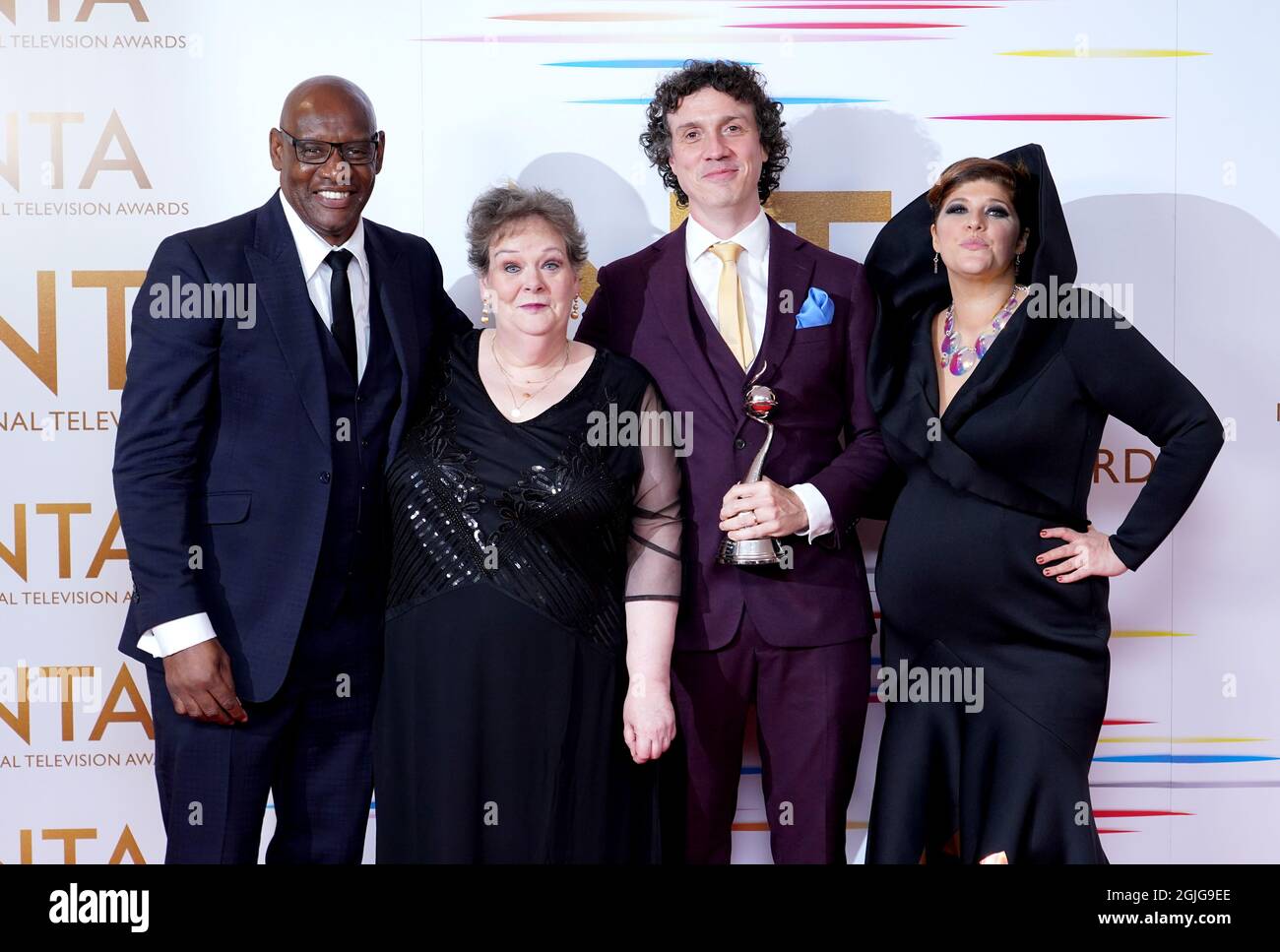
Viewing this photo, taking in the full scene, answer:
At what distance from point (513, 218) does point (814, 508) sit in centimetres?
88


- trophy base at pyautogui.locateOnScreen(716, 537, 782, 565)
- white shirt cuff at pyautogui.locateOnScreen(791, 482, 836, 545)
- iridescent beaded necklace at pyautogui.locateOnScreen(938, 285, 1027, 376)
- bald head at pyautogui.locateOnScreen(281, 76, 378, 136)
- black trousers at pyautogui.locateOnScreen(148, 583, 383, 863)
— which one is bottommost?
black trousers at pyautogui.locateOnScreen(148, 583, 383, 863)

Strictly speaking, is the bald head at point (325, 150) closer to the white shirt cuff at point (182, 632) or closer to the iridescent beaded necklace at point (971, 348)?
the white shirt cuff at point (182, 632)

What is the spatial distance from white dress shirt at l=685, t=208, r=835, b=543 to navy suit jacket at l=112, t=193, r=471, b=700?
687mm

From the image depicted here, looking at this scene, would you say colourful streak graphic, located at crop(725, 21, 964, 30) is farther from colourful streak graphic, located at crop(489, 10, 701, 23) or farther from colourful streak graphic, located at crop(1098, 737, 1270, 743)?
colourful streak graphic, located at crop(1098, 737, 1270, 743)

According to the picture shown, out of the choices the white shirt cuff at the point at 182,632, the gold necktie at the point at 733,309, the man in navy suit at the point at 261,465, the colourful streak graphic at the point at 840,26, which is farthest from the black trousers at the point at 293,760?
the colourful streak graphic at the point at 840,26

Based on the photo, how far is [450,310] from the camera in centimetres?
266

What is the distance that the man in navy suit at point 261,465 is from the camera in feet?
7.42

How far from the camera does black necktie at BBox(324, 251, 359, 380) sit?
235cm

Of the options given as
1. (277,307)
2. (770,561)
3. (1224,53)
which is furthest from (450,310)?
(1224,53)

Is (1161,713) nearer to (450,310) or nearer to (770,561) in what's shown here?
(770,561)
